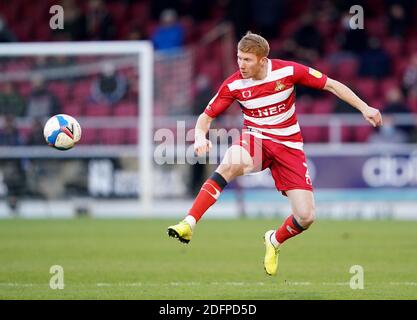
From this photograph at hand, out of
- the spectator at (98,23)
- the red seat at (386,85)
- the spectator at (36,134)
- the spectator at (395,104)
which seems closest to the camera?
the spectator at (36,134)

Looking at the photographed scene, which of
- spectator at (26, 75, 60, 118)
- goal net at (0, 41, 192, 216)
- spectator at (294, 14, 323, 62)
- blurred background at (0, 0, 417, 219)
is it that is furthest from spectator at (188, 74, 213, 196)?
spectator at (26, 75, 60, 118)

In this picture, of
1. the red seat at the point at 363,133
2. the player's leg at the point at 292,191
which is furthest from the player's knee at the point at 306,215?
the red seat at the point at 363,133

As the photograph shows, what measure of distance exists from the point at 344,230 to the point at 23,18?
12.7m

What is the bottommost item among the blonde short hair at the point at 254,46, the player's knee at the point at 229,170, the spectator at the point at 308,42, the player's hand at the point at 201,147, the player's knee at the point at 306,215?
the player's knee at the point at 306,215

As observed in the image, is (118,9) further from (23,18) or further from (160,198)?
→ (160,198)

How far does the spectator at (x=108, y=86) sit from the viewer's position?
19.5m

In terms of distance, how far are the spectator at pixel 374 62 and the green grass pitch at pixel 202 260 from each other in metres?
4.92

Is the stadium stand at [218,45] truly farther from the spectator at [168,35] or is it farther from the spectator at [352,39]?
the spectator at [168,35]

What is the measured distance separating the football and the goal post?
26.7 feet

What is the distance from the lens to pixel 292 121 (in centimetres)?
977

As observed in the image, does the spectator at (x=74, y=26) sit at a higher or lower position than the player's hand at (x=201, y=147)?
higher

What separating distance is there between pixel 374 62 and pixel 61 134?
12.8m

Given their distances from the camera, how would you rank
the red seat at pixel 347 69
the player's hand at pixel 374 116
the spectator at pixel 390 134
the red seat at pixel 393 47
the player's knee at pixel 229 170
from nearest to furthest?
the player's hand at pixel 374 116
the player's knee at pixel 229 170
the spectator at pixel 390 134
the red seat at pixel 347 69
the red seat at pixel 393 47
